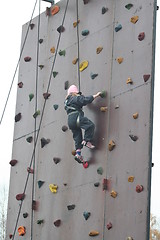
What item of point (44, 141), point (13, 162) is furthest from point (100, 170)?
point (13, 162)

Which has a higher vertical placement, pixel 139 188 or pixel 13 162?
pixel 13 162

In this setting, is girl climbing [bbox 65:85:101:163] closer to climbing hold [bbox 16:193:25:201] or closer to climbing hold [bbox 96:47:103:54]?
climbing hold [bbox 96:47:103:54]

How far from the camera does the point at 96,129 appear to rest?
23.5 feet

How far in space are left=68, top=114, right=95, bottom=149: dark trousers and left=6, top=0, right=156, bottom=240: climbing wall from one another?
3.3 inches

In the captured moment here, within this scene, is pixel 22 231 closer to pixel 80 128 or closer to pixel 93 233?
pixel 93 233

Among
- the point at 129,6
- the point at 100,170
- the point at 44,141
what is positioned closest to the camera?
the point at 100,170

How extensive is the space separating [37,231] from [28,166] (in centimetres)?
85

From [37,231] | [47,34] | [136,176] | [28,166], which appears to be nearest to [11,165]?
[28,166]

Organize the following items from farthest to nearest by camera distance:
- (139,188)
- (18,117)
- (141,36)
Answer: (18,117), (141,36), (139,188)

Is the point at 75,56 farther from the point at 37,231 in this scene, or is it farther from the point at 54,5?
the point at 37,231

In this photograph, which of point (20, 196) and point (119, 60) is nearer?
point (119, 60)

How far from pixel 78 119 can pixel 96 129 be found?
0.22 metres

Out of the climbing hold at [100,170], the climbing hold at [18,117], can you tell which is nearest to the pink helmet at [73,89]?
the climbing hold at [100,170]

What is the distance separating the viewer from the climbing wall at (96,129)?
6.57m
